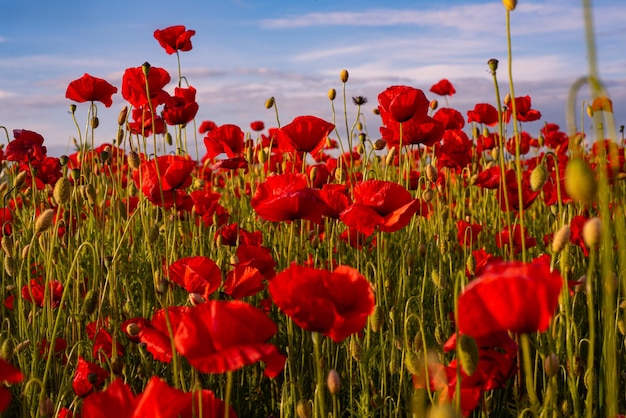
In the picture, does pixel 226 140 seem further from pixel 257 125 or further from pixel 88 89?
pixel 257 125

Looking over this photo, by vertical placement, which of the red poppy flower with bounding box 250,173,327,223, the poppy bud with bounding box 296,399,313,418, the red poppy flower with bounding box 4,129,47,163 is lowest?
the poppy bud with bounding box 296,399,313,418

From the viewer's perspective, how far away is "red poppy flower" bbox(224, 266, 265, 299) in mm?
1862

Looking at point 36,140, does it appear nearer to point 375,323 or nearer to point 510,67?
point 375,323

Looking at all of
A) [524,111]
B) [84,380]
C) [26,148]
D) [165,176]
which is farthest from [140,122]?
[524,111]

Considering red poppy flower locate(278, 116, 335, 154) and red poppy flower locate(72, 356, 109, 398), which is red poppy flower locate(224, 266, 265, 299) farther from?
red poppy flower locate(278, 116, 335, 154)

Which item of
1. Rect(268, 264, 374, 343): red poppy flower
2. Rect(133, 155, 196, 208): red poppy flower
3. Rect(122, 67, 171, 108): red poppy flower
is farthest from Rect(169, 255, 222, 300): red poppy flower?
Rect(122, 67, 171, 108): red poppy flower

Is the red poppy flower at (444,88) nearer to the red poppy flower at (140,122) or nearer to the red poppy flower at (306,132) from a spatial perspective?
the red poppy flower at (140,122)

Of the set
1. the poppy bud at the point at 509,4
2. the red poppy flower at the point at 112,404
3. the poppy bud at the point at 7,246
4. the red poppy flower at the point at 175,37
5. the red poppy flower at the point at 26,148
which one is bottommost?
the red poppy flower at the point at 112,404

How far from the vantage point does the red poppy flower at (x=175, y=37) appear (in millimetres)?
3670

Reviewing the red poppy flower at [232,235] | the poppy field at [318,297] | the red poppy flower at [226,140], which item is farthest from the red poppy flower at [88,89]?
the red poppy flower at [232,235]

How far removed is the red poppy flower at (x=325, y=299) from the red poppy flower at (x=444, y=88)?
151 inches

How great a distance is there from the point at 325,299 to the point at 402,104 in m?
1.41

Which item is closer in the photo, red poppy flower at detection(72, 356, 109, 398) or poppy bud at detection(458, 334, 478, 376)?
poppy bud at detection(458, 334, 478, 376)

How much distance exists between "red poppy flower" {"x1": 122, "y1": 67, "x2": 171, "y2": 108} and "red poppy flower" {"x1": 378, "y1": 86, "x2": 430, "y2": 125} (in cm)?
94
